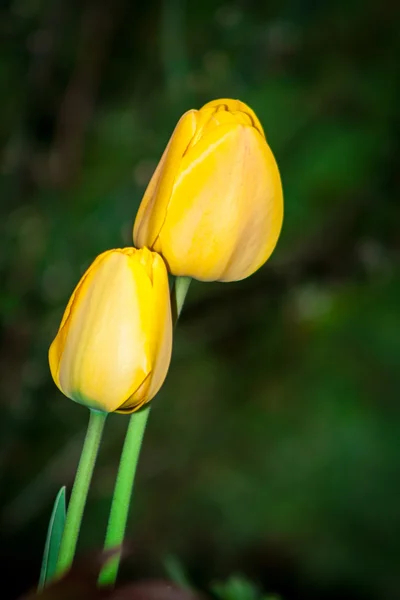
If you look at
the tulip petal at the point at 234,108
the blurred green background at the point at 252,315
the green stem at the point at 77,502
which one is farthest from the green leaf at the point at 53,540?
the blurred green background at the point at 252,315

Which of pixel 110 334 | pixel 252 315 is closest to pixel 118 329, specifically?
pixel 110 334

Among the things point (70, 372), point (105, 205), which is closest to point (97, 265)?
point (70, 372)

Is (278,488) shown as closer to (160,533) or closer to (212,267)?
(160,533)

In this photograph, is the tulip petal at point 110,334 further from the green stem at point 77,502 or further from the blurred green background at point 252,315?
the blurred green background at point 252,315

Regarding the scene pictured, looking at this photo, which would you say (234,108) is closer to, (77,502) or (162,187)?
(162,187)

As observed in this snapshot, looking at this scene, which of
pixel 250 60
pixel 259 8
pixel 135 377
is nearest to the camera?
pixel 135 377

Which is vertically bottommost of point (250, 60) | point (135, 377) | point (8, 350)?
point (8, 350)

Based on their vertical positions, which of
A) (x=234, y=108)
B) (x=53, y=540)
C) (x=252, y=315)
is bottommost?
(x=252, y=315)
